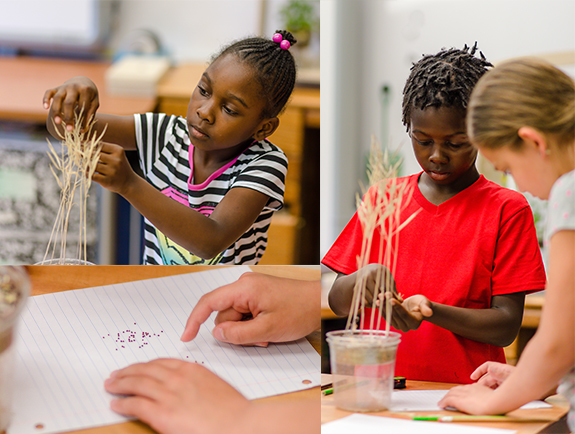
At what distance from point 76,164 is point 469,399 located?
46cm

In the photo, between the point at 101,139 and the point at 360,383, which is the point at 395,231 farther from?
the point at 101,139

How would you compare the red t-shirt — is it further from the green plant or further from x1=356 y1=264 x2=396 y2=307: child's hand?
the green plant

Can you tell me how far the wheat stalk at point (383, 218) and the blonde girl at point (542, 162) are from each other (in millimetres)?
99

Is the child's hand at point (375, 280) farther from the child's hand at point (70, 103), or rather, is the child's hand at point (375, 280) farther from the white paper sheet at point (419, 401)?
the child's hand at point (70, 103)

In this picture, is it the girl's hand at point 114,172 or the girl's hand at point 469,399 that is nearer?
the girl's hand at point 469,399

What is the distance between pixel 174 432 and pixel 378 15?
1.54ft

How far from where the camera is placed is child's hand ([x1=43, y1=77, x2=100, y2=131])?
1.88ft

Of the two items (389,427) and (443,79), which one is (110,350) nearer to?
(389,427)

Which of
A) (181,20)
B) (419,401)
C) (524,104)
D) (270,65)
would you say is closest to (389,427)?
(419,401)

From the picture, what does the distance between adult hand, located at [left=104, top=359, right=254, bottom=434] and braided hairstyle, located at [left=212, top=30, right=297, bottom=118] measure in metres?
0.31

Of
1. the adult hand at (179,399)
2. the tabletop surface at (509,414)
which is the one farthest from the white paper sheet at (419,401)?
the adult hand at (179,399)

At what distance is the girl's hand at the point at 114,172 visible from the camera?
1.78ft

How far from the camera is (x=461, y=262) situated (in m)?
0.47

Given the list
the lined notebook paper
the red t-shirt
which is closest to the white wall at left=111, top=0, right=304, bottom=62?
the lined notebook paper
